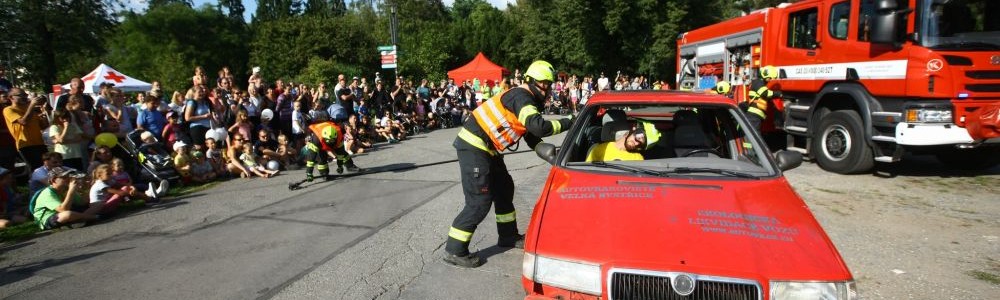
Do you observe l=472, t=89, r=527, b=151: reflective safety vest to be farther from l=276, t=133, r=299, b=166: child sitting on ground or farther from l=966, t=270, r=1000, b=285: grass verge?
l=276, t=133, r=299, b=166: child sitting on ground

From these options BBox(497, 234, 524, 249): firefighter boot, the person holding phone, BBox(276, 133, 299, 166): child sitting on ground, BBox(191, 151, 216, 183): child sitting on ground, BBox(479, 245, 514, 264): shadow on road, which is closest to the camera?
BBox(479, 245, 514, 264): shadow on road

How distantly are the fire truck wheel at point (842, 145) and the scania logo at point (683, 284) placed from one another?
626 cm

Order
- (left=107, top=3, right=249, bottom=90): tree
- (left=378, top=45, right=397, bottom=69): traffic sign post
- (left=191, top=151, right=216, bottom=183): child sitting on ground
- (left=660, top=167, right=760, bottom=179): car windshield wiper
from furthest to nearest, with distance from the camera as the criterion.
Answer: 1. (left=107, top=3, right=249, bottom=90): tree
2. (left=378, top=45, right=397, bottom=69): traffic sign post
3. (left=191, top=151, right=216, bottom=183): child sitting on ground
4. (left=660, top=167, right=760, bottom=179): car windshield wiper

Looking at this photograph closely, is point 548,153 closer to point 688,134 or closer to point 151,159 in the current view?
point 688,134

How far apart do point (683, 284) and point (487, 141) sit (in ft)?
7.12

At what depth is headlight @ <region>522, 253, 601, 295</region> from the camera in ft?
7.64

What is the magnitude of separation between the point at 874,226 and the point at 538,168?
465cm

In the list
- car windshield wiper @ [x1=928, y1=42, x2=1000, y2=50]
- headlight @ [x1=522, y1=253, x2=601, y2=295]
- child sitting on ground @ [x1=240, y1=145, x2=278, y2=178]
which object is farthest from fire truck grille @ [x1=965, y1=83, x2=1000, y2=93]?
child sitting on ground @ [x1=240, y1=145, x2=278, y2=178]

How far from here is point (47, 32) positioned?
95.5ft

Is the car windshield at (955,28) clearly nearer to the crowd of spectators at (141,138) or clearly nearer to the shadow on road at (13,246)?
the crowd of spectators at (141,138)

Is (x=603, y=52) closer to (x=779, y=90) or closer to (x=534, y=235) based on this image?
(x=779, y=90)

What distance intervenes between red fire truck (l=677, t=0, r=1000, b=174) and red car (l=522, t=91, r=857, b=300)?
413 centimetres

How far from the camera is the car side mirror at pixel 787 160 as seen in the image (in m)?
3.35

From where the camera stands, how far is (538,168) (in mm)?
8648
